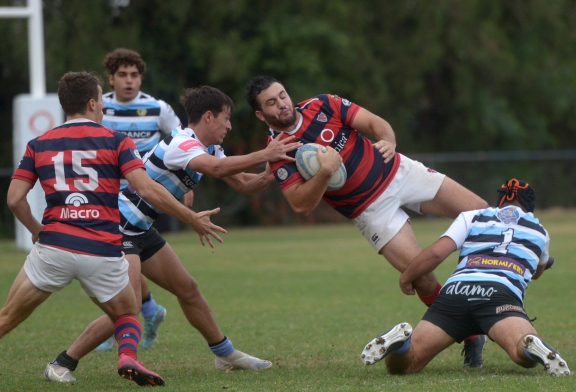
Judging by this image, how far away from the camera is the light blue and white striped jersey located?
6766 mm

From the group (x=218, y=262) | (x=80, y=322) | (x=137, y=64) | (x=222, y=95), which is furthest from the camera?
(x=218, y=262)

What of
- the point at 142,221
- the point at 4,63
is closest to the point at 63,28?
the point at 4,63

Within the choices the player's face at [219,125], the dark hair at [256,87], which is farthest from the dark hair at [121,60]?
the player's face at [219,125]

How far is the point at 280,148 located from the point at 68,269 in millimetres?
1716

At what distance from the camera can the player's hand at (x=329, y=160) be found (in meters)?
7.05

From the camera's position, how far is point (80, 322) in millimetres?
9961

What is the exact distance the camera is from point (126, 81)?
364 inches

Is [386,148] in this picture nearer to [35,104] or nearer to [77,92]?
[77,92]

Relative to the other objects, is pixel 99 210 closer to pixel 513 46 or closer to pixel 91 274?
pixel 91 274

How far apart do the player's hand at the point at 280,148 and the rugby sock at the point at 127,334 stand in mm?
1419

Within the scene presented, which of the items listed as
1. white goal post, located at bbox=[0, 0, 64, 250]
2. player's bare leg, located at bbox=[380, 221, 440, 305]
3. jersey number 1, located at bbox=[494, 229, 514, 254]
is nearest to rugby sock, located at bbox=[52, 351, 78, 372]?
player's bare leg, located at bbox=[380, 221, 440, 305]

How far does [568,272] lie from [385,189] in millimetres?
7084

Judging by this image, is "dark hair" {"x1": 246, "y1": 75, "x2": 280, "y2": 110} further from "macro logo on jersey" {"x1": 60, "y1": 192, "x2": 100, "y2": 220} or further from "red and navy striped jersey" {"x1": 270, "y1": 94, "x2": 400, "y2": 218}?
"macro logo on jersey" {"x1": 60, "y1": 192, "x2": 100, "y2": 220}

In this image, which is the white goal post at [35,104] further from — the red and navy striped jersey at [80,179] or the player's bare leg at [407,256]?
the red and navy striped jersey at [80,179]
